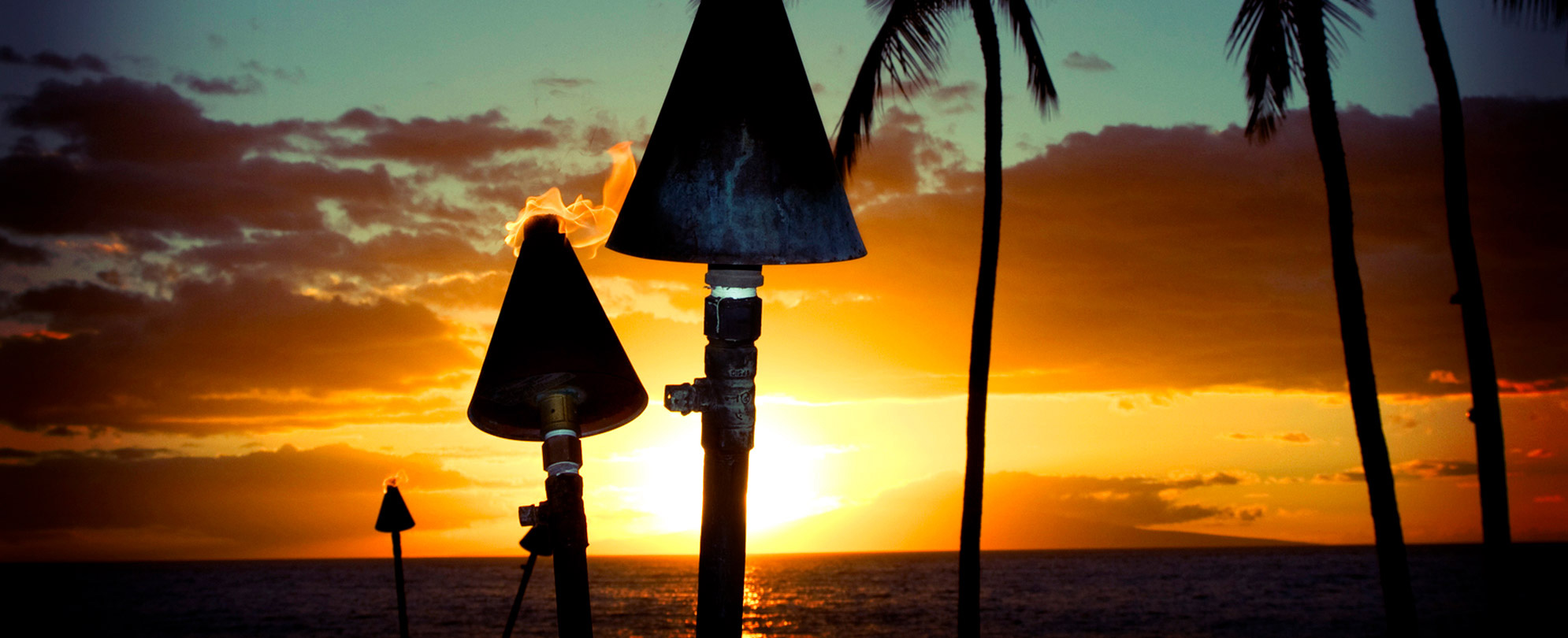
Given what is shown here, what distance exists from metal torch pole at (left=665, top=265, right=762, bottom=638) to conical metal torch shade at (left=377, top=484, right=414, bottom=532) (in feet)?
27.6

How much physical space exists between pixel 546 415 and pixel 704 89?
1742 mm

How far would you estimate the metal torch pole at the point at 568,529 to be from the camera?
4629 mm

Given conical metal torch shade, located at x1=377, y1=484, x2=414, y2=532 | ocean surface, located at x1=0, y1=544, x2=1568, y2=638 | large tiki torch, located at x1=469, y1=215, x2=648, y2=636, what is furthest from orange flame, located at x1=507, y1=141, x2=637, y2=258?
ocean surface, located at x1=0, y1=544, x2=1568, y2=638

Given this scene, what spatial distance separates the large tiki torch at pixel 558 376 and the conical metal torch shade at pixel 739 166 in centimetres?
66

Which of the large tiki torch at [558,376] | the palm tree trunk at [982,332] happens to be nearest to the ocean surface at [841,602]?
the palm tree trunk at [982,332]

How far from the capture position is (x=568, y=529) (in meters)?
4.70

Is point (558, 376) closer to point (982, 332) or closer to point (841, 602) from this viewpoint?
point (982, 332)

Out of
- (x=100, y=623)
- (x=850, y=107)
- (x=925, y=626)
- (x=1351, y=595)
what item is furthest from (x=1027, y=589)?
(x=850, y=107)

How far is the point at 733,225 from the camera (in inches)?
174

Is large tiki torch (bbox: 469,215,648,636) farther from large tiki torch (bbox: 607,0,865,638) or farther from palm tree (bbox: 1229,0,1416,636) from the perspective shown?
palm tree (bbox: 1229,0,1416,636)

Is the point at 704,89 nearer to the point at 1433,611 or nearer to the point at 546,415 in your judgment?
the point at 546,415

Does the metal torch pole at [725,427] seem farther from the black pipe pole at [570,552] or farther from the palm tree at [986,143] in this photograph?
the palm tree at [986,143]

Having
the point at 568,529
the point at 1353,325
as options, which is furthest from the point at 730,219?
the point at 1353,325

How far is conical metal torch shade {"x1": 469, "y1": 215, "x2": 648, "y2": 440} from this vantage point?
5.07 metres
